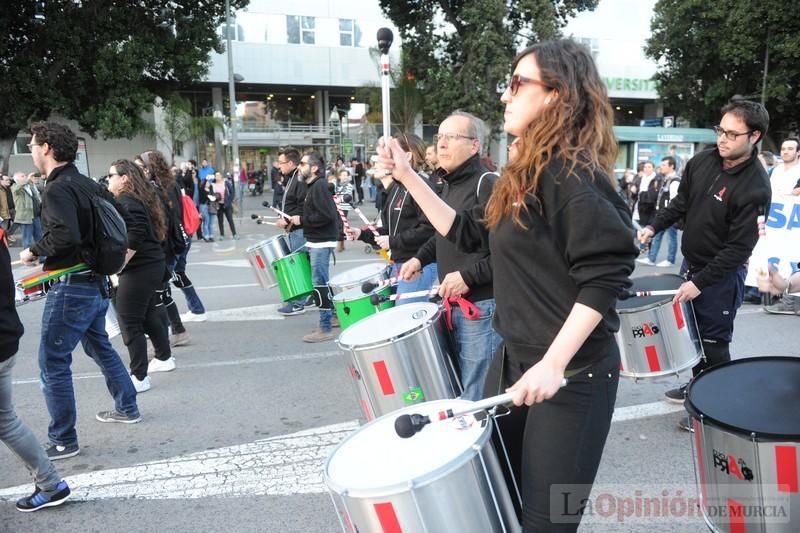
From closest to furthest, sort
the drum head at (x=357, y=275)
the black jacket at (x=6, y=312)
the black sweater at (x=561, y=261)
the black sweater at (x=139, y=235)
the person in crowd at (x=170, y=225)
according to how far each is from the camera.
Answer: the black sweater at (x=561, y=261)
the black jacket at (x=6, y=312)
the black sweater at (x=139, y=235)
the drum head at (x=357, y=275)
the person in crowd at (x=170, y=225)

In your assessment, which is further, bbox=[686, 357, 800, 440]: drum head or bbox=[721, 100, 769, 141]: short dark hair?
bbox=[721, 100, 769, 141]: short dark hair

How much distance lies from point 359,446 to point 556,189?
44.5 inches

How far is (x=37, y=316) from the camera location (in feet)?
25.2

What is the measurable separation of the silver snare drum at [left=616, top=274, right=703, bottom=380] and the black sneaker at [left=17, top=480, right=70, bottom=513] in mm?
3362

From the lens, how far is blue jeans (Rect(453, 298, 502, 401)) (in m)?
3.29

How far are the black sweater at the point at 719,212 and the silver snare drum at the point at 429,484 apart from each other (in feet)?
7.78

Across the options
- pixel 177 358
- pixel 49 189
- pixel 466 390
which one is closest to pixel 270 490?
pixel 466 390

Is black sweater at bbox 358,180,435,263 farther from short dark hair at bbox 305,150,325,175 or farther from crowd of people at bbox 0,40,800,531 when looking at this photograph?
short dark hair at bbox 305,150,325,175

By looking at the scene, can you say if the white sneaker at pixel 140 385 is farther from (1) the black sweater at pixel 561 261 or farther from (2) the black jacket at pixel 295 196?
(1) the black sweater at pixel 561 261

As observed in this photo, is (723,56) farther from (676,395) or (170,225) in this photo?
(170,225)

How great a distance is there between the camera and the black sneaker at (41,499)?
10.7ft

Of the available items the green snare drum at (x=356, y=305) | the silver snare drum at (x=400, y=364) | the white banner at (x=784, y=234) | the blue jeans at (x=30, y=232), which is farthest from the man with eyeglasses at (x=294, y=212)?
the blue jeans at (x=30, y=232)

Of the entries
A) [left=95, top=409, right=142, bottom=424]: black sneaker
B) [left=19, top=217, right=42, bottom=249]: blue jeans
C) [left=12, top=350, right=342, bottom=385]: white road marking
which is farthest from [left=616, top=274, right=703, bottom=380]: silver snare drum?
[left=19, top=217, right=42, bottom=249]: blue jeans

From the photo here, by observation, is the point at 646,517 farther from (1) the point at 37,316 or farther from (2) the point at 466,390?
(1) the point at 37,316
